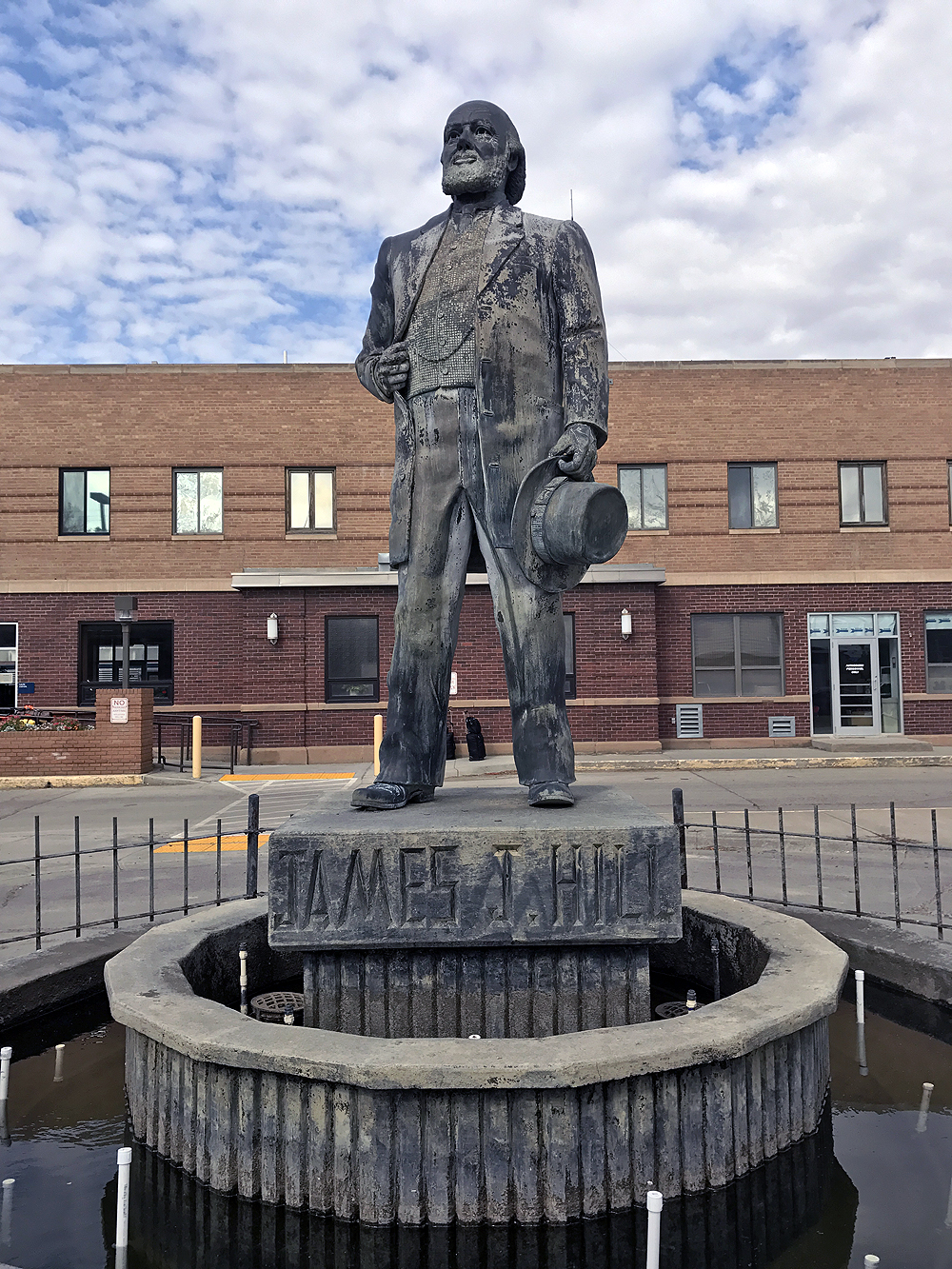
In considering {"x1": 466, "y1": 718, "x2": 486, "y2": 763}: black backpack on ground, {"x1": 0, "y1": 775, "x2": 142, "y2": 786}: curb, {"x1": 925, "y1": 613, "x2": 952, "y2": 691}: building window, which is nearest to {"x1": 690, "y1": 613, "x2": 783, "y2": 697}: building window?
{"x1": 925, "y1": 613, "x2": 952, "y2": 691}: building window

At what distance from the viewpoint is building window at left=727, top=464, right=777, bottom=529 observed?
22.5 metres

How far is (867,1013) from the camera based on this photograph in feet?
14.3

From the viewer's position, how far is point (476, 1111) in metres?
2.65

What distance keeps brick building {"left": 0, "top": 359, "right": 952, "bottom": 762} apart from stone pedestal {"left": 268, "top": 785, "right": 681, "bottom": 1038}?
17320 millimetres

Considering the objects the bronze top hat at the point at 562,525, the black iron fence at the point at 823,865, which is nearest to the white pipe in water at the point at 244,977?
the bronze top hat at the point at 562,525

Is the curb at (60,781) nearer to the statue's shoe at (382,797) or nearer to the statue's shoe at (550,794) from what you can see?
the statue's shoe at (382,797)

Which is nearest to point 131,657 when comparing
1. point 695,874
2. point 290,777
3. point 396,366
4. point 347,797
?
point 290,777

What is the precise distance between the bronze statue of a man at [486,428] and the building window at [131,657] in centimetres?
1863

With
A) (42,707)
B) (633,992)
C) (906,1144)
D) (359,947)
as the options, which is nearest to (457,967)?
(359,947)

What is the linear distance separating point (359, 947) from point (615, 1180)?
44.3 inches

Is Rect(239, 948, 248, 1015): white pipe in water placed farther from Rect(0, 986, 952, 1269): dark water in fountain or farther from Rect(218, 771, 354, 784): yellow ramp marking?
Rect(218, 771, 354, 784): yellow ramp marking

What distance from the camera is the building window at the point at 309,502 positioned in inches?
874

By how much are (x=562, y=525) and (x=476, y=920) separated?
1.49 metres

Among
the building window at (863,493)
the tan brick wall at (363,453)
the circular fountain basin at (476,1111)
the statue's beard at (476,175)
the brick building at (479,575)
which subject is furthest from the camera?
the building window at (863,493)
